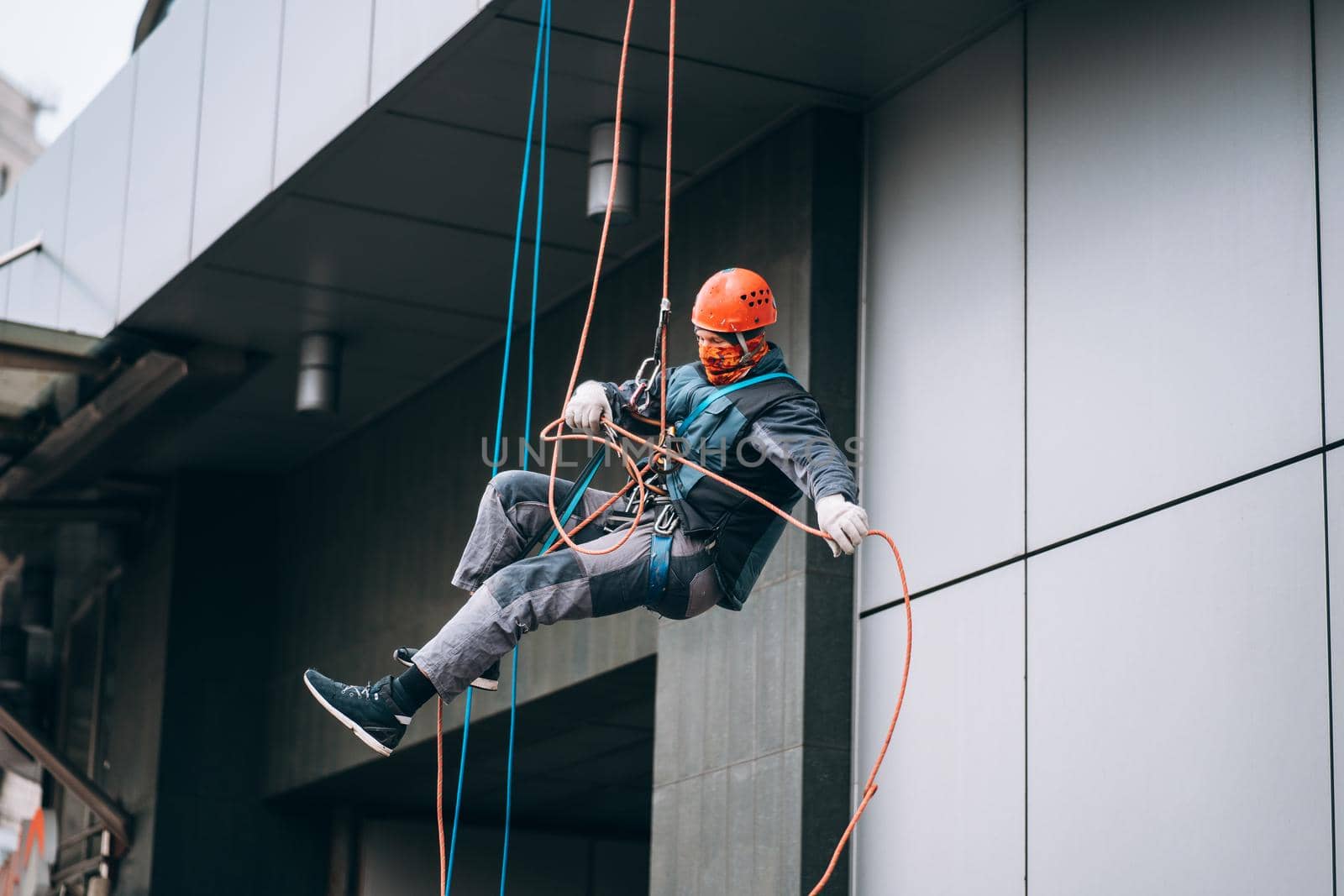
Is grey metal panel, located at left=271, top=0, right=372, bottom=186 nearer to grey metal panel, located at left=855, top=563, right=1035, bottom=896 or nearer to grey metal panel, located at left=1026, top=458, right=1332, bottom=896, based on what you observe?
grey metal panel, located at left=855, top=563, right=1035, bottom=896

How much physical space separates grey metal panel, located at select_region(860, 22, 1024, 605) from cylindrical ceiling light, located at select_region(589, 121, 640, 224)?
5.13 feet

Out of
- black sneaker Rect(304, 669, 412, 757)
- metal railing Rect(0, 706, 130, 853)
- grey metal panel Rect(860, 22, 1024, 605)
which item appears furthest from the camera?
metal railing Rect(0, 706, 130, 853)

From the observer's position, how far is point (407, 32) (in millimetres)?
11891

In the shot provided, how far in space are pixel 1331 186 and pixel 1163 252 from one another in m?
1.13

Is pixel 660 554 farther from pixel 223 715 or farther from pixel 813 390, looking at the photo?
pixel 223 715

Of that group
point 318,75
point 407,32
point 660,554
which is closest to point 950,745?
point 660,554

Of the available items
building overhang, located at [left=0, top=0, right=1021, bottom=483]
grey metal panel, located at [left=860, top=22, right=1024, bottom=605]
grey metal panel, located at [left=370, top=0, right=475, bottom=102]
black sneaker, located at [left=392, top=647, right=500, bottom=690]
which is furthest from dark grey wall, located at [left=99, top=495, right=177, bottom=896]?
black sneaker, located at [left=392, top=647, right=500, bottom=690]

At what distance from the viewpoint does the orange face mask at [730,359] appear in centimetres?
795

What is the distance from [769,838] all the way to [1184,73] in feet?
15.4

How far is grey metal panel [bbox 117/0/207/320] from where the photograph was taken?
15.0 m

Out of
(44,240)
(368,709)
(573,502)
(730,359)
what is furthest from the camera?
(44,240)

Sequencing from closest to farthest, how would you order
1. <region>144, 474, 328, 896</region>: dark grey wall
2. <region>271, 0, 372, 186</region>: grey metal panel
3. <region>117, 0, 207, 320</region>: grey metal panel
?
<region>271, 0, 372, 186</region>: grey metal panel → <region>117, 0, 207, 320</region>: grey metal panel → <region>144, 474, 328, 896</region>: dark grey wall

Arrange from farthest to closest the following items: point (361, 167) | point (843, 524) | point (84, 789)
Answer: point (84, 789) < point (361, 167) < point (843, 524)

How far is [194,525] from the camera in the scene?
19125mm
